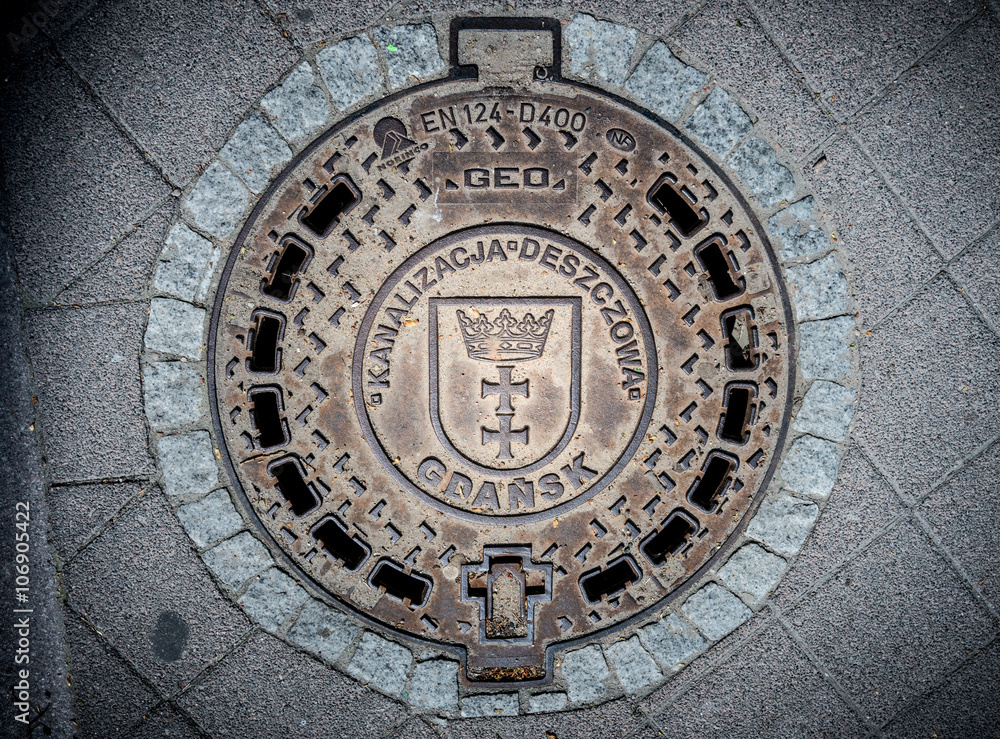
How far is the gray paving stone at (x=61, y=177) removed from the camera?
245 cm

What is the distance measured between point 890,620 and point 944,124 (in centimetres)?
234

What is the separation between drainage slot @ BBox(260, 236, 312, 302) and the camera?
8.09 ft

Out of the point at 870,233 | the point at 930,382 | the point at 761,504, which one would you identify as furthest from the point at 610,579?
the point at 870,233

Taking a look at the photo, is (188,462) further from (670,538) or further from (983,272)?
(983,272)

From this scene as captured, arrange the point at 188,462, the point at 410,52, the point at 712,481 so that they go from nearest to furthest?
the point at 410,52
the point at 188,462
the point at 712,481

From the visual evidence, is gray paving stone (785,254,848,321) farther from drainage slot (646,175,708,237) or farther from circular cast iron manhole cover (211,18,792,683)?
drainage slot (646,175,708,237)

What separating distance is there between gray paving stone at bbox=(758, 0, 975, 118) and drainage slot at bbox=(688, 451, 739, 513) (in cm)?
166

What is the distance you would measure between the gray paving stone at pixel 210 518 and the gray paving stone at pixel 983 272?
355 cm

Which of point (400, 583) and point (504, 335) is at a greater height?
point (504, 335)

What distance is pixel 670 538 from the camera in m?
2.67

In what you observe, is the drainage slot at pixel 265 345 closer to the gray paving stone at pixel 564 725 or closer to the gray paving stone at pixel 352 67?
the gray paving stone at pixel 352 67

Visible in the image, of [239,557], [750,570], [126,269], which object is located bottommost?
[750,570]

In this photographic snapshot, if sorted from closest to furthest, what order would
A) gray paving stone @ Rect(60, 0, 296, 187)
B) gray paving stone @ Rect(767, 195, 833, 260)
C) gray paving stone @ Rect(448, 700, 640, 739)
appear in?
1. gray paving stone @ Rect(60, 0, 296, 187)
2. gray paving stone @ Rect(767, 195, 833, 260)
3. gray paving stone @ Rect(448, 700, 640, 739)

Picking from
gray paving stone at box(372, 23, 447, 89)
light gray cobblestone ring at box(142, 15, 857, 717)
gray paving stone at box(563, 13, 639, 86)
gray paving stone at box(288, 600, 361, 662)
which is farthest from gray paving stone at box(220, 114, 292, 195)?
gray paving stone at box(288, 600, 361, 662)
